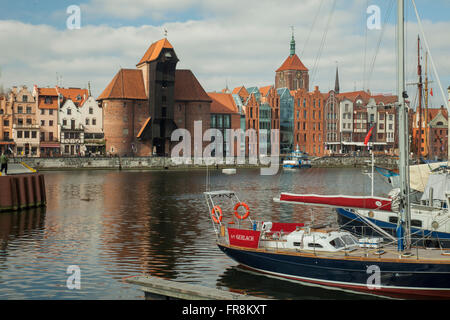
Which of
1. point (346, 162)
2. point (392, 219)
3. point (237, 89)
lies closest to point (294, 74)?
point (237, 89)

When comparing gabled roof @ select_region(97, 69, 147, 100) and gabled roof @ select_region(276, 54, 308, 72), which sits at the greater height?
gabled roof @ select_region(276, 54, 308, 72)

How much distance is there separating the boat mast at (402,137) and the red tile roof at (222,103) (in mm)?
123743

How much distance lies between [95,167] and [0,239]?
86089 mm

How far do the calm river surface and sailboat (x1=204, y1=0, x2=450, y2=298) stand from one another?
681 mm

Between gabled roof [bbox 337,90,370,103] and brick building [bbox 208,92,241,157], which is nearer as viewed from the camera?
brick building [bbox 208,92,241,157]

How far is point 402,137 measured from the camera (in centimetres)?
2331

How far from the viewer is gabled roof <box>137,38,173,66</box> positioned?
4987 inches

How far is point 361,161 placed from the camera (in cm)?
15275

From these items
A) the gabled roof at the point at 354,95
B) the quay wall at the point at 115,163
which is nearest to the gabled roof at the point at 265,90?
the gabled roof at the point at 354,95

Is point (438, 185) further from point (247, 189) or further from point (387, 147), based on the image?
point (387, 147)

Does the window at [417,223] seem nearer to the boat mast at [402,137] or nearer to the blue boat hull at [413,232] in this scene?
the blue boat hull at [413,232]

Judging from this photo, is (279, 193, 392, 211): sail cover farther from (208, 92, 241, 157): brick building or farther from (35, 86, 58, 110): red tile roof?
(208, 92, 241, 157): brick building

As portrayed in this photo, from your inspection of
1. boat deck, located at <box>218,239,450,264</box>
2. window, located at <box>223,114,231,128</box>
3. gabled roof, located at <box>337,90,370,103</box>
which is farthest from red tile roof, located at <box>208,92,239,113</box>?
boat deck, located at <box>218,239,450,264</box>
